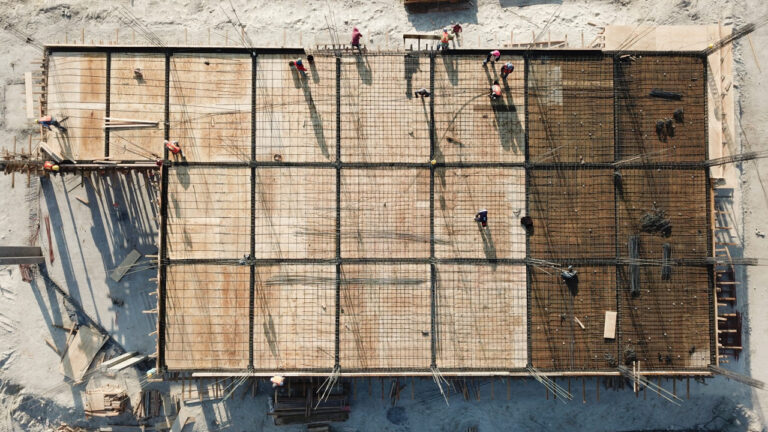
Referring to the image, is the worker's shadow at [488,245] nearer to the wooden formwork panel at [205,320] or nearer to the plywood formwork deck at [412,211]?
the plywood formwork deck at [412,211]

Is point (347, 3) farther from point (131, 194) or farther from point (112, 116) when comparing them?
point (131, 194)

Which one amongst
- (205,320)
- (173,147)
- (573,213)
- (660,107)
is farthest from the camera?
(660,107)

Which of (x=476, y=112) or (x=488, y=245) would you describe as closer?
(x=488, y=245)

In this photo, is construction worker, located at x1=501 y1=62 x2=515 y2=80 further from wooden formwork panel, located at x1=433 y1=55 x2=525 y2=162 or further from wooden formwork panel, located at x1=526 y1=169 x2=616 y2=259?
wooden formwork panel, located at x1=526 y1=169 x2=616 y2=259

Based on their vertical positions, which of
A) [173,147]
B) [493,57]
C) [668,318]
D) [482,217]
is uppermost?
[493,57]

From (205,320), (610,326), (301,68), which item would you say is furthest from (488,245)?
(205,320)

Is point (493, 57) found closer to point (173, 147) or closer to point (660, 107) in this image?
point (660, 107)

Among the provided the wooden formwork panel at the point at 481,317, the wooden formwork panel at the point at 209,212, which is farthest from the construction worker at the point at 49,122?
the wooden formwork panel at the point at 481,317
